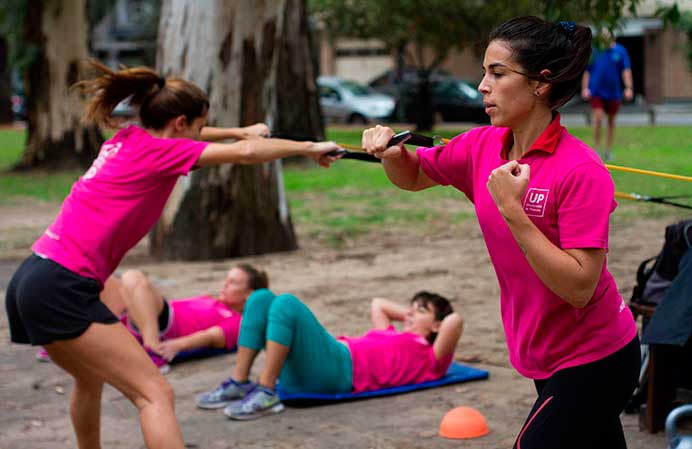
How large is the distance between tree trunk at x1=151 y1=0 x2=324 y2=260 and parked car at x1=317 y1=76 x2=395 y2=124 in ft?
71.7

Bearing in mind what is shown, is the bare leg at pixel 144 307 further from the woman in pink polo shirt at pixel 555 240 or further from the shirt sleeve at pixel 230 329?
the woman in pink polo shirt at pixel 555 240

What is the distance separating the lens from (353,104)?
33.0m

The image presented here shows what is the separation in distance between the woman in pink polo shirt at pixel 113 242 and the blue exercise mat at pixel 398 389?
1.44 m

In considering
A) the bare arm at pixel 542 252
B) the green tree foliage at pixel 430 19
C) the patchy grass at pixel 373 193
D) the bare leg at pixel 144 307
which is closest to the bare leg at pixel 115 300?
the bare leg at pixel 144 307

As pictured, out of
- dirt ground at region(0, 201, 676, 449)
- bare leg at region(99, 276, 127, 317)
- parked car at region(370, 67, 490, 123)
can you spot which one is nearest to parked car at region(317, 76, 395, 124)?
parked car at region(370, 67, 490, 123)

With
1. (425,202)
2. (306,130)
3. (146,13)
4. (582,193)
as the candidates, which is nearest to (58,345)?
(582,193)

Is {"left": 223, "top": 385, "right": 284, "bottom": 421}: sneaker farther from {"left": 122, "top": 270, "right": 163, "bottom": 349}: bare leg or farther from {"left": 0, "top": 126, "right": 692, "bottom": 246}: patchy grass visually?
{"left": 0, "top": 126, "right": 692, "bottom": 246}: patchy grass

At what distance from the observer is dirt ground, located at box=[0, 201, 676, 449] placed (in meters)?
5.31

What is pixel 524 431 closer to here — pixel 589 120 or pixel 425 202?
pixel 425 202

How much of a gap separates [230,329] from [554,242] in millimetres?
3951

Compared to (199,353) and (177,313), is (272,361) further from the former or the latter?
(177,313)

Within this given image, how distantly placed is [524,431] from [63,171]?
17.0 meters

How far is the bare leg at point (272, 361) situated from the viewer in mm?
5685

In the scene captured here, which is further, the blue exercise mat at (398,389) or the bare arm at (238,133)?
the blue exercise mat at (398,389)
